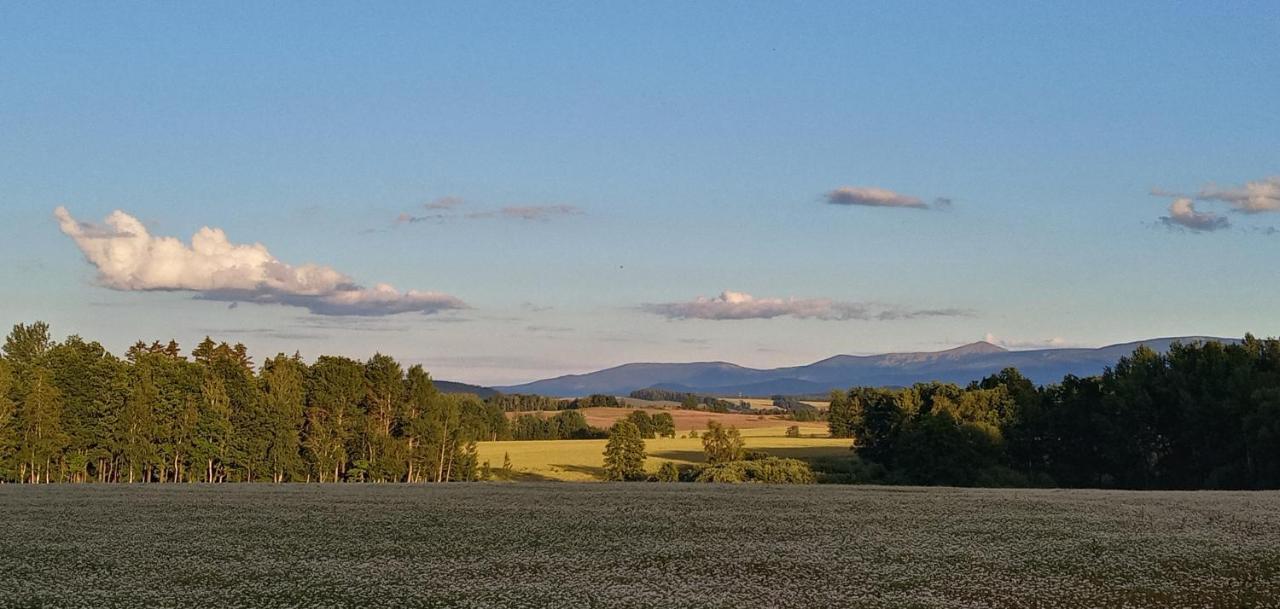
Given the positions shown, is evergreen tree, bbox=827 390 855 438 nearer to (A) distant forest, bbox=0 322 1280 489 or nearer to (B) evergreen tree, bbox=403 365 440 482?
(A) distant forest, bbox=0 322 1280 489

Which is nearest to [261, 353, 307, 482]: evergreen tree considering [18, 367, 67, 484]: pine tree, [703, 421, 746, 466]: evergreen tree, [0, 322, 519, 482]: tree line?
[0, 322, 519, 482]: tree line

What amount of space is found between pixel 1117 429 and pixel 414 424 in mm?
60875

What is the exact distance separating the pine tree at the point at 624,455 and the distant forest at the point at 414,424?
1338 centimetres

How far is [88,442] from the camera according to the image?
8381 cm

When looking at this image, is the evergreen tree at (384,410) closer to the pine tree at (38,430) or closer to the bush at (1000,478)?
the pine tree at (38,430)

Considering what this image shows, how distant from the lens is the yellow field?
351 feet

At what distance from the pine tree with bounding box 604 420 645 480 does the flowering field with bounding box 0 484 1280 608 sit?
5011 centimetres

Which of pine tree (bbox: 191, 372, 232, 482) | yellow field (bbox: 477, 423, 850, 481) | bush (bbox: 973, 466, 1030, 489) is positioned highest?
pine tree (bbox: 191, 372, 232, 482)

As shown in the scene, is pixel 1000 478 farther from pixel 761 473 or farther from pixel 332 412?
pixel 332 412

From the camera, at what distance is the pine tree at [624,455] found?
102m

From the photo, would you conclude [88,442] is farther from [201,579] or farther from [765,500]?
[201,579]

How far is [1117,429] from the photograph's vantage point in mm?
90875

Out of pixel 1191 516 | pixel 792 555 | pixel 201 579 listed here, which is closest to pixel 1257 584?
pixel 792 555

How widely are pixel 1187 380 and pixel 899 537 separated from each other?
66.2 metres
